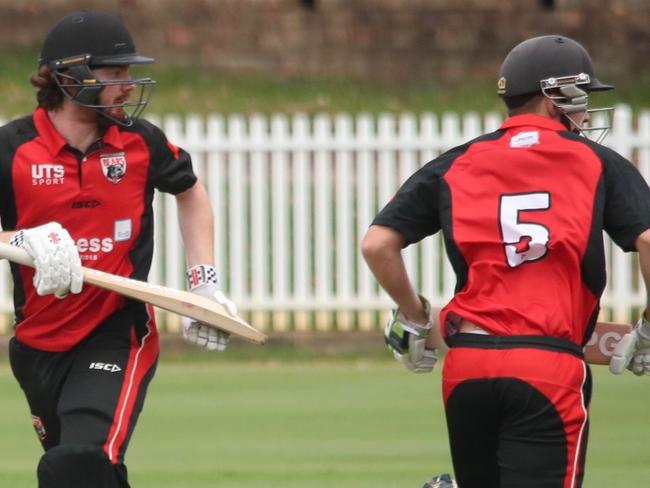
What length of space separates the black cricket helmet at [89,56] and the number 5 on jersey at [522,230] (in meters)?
1.40

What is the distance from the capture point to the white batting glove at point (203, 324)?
19.0 ft

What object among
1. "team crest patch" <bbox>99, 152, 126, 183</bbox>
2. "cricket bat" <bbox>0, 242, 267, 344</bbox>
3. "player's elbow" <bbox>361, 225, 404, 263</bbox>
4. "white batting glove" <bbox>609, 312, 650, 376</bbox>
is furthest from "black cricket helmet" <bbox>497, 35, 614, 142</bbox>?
"team crest patch" <bbox>99, 152, 126, 183</bbox>

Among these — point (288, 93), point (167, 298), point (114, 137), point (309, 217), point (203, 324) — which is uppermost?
point (114, 137)

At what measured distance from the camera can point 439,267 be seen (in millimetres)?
13414

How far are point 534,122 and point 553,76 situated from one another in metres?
0.15

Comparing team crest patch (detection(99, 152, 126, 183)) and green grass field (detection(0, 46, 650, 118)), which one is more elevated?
team crest patch (detection(99, 152, 126, 183))

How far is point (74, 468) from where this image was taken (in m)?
5.23

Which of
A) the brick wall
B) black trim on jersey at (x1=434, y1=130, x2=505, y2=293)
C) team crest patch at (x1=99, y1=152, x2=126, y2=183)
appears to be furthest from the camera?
the brick wall

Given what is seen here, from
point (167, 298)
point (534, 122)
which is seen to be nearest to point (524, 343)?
point (534, 122)

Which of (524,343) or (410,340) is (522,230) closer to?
(524,343)

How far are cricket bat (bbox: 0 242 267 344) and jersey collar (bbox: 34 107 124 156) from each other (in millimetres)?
404

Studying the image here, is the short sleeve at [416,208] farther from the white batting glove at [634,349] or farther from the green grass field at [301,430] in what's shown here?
the green grass field at [301,430]

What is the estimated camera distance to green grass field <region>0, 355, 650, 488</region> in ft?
25.6

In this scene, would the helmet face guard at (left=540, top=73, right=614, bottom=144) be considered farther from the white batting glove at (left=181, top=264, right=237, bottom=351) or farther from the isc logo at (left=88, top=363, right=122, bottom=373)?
the isc logo at (left=88, top=363, right=122, bottom=373)
